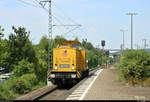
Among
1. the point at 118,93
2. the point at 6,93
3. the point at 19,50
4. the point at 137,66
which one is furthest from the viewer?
the point at 19,50

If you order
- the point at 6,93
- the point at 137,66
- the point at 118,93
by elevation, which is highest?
the point at 137,66

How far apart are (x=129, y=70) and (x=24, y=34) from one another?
19.4 m

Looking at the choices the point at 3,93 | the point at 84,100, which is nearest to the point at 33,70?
the point at 3,93

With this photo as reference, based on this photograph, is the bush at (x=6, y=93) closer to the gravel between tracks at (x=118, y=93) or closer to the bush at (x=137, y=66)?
the gravel between tracks at (x=118, y=93)

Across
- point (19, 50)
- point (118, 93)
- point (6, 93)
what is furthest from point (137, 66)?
point (19, 50)

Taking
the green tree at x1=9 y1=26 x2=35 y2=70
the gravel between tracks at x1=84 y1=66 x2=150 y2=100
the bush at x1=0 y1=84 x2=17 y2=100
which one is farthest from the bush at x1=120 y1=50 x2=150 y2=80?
the green tree at x1=9 y1=26 x2=35 y2=70

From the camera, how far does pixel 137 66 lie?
17828 millimetres

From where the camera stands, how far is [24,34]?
33438 mm

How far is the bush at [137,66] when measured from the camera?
58.7ft

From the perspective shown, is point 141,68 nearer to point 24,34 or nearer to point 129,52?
point 129,52

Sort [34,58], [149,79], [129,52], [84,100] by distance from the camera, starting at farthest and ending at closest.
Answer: [34,58] < [129,52] < [149,79] < [84,100]

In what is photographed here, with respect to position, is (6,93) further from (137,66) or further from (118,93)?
(137,66)

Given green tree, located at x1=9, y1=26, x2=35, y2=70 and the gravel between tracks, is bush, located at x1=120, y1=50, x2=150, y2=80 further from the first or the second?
green tree, located at x1=9, y1=26, x2=35, y2=70

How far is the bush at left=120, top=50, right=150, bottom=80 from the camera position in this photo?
58.7 feet
